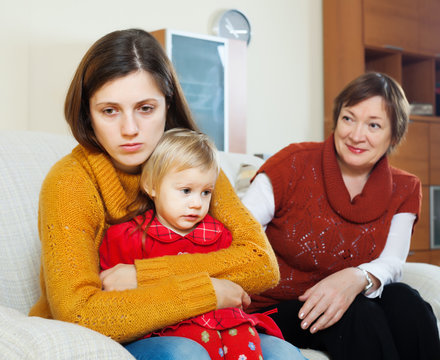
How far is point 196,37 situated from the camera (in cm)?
311

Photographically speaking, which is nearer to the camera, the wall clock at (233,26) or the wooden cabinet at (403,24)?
the wall clock at (233,26)

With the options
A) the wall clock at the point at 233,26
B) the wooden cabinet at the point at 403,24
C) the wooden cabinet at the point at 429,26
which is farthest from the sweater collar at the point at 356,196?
the wooden cabinet at the point at 429,26

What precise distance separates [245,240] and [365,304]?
0.38 metres

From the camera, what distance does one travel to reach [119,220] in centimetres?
125

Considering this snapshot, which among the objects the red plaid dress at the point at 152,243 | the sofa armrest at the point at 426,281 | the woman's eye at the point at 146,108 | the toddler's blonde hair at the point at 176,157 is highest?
the woman's eye at the point at 146,108

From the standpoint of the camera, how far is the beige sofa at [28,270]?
82 cm

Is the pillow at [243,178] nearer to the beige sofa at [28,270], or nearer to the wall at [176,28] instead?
the beige sofa at [28,270]

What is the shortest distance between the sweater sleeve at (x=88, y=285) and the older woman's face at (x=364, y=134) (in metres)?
0.78

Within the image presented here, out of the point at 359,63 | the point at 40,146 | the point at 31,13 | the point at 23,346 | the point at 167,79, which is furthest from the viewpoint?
the point at 359,63

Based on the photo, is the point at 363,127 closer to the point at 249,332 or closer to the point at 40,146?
the point at 249,332

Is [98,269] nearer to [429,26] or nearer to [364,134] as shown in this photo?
[364,134]

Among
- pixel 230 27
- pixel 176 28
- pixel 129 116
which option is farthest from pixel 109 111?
pixel 230 27

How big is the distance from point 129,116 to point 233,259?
1.27 ft

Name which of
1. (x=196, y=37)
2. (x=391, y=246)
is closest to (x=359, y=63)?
(x=196, y=37)
